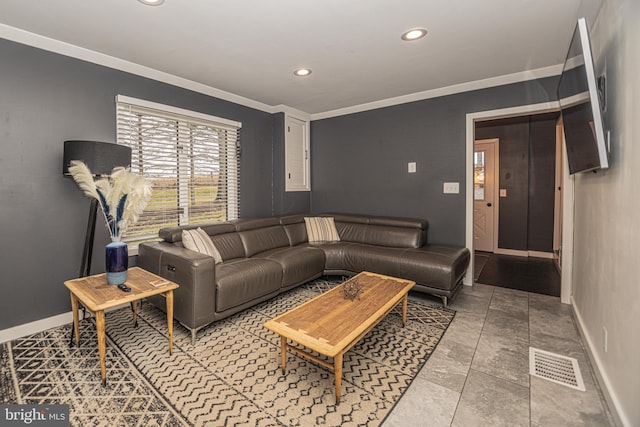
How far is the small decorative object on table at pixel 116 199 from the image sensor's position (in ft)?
6.59

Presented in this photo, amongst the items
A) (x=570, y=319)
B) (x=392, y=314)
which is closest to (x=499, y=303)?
(x=570, y=319)

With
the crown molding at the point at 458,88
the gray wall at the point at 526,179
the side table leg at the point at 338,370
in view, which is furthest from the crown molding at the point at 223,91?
the side table leg at the point at 338,370

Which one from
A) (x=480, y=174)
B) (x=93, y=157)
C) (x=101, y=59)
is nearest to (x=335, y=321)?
(x=93, y=157)

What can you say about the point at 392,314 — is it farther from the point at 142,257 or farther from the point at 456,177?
the point at 142,257

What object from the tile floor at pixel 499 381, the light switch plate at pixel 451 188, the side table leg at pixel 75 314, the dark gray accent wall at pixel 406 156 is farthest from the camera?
the light switch plate at pixel 451 188

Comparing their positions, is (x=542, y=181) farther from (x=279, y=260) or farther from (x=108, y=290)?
(x=108, y=290)

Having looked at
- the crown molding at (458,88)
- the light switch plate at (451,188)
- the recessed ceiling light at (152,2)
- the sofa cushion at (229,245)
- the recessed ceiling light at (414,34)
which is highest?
the crown molding at (458,88)

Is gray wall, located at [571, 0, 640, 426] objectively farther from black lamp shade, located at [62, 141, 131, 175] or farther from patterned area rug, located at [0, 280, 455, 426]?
black lamp shade, located at [62, 141, 131, 175]

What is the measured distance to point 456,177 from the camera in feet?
12.2

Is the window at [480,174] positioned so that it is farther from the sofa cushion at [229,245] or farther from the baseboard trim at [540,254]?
the sofa cushion at [229,245]

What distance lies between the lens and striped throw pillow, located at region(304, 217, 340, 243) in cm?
421

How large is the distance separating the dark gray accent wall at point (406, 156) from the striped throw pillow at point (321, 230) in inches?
22.8

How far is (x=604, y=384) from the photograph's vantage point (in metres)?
1.70

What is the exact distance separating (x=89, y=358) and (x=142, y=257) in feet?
3.28
